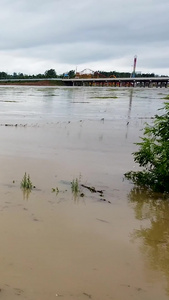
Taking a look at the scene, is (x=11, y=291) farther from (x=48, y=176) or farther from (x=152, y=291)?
(x=48, y=176)

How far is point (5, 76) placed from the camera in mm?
180250

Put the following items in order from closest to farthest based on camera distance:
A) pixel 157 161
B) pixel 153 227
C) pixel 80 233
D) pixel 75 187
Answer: pixel 80 233
pixel 153 227
pixel 75 187
pixel 157 161

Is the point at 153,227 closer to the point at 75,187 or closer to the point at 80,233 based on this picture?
the point at 80,233

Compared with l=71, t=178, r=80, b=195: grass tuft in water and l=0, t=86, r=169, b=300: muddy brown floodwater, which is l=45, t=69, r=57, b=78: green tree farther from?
l=71, t=178, r=80, b=195: grass tuft in water

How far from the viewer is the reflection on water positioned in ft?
14.1

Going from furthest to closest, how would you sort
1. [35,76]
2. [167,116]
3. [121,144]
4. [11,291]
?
[35,76] < [121,144] < [167,116] < [11,291]

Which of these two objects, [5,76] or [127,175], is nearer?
[127,175]

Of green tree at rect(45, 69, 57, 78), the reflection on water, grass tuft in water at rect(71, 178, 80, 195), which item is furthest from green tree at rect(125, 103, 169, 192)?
green tree at rect(45, 69, 57, 78)

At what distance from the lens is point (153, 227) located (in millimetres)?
5316

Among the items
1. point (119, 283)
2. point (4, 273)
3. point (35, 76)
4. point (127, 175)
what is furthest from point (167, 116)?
point (35, 76)

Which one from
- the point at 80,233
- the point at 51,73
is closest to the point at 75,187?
the point at 80,233

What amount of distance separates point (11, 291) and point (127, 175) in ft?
15.4

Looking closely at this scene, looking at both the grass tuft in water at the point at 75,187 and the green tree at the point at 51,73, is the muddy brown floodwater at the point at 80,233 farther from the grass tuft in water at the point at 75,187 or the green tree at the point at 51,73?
the green tree at the point at 51,73

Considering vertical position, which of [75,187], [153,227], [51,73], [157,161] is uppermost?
[51,73]
